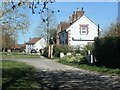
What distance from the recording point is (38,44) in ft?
456

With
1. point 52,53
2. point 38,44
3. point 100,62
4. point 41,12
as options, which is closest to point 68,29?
point 52,53

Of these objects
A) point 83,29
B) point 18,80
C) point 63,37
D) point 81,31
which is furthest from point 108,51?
point 63,37

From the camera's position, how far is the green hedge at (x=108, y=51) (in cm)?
2688

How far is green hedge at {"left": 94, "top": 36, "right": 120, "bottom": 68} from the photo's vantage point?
26878mm

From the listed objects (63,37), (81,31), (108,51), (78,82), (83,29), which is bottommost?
(78,82)

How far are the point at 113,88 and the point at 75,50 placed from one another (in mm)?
38342

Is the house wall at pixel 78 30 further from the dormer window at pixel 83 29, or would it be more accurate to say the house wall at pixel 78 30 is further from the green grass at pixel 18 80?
the green grass at pixel 18 80

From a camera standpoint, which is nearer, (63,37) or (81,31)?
(81,31)

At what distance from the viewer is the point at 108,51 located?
93.4 ft

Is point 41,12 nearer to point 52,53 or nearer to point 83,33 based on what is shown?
point 52,53

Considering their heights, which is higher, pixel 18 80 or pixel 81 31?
pixel 81 31

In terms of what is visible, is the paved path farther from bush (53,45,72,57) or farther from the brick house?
the brick house

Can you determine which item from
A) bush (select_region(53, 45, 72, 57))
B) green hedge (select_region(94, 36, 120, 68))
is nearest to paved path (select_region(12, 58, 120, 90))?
green hedge (select_region(94, 36, 120, 68))

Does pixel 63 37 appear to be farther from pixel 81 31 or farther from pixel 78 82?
pixel 78 82
